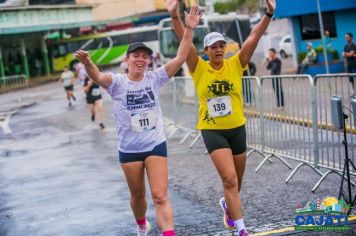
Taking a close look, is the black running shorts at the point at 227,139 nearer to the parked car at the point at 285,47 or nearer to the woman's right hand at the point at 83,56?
the woman's right hand at the point at 83,56

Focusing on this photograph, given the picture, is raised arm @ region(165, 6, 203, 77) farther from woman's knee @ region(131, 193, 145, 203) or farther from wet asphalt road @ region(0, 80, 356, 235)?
wet asphalt road @ region(0, 80, 356, 235)

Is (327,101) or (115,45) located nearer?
(327,101)

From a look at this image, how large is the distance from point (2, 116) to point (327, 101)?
19.2 meters

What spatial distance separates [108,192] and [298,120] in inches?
122

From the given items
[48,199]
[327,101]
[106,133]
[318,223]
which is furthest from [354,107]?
[106,133]

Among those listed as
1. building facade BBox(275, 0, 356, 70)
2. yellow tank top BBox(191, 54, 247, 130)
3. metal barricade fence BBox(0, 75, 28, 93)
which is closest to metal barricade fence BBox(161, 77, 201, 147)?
yellow tank top BBox(191, 54, 247, 130)

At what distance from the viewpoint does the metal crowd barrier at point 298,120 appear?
8.43 m

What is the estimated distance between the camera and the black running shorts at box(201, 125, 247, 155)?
6168 millimetres

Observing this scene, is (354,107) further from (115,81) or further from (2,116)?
(2,116)

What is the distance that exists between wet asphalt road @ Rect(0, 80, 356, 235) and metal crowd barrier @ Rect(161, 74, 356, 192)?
27cm

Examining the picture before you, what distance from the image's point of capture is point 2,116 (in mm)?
25531

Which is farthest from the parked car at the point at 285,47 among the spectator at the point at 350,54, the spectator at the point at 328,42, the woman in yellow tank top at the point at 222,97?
the woman in yellow tank top at the point at 222,97

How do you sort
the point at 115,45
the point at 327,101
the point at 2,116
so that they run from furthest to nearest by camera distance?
the point at 115,45, the point at 2,116, the point at 327,101

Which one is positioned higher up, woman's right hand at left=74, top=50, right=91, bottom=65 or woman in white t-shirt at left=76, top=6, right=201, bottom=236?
woman's right hand at left=74, top=50, right=91, bottom=65
